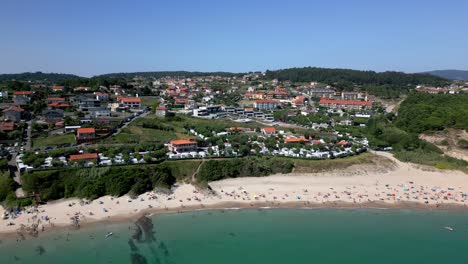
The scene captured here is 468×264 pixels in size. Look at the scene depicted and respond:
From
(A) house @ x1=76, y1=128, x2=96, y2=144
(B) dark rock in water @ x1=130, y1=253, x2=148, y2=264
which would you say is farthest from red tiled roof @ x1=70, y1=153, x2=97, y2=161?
(B) dark rock in water @ x1=130, y1=253, x2=148, y2=264

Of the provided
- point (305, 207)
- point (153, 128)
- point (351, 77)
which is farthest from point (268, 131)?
point (351, 77)

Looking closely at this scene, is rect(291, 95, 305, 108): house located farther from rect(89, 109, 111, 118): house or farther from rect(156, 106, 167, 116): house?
rect(89, 109, 111, 118): house

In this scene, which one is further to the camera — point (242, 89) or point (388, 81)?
point (388, 81)

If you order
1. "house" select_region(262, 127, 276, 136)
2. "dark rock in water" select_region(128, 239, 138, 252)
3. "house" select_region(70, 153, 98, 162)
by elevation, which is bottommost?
"dark rock in water" select_region(128, 239, 138, 252)

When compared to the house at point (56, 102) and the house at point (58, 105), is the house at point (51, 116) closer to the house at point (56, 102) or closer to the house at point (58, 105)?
the house at point (58, 105)

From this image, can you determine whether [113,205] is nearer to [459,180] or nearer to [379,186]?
[379,186]

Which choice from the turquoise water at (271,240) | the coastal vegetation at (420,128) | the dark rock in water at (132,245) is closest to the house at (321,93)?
the coastal vegetation at (420,128)

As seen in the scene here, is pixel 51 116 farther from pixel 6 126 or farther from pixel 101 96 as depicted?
pixel 101 96

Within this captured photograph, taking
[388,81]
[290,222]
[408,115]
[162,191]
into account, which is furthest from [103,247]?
[388,81]
